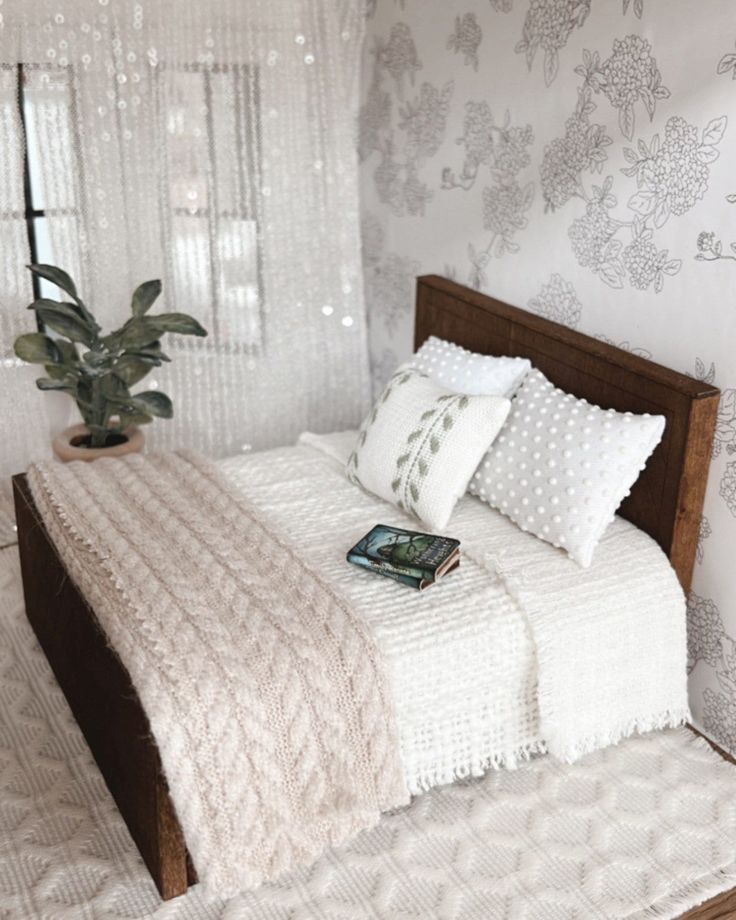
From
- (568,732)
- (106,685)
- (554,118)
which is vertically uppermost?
(554,118)

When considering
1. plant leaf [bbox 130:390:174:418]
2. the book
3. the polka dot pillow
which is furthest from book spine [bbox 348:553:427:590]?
plant leaf [bbox 130:390:174:418]

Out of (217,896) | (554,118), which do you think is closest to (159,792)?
(217,896)

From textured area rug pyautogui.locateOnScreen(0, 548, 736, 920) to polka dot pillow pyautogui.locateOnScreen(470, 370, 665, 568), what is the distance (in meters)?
0.50

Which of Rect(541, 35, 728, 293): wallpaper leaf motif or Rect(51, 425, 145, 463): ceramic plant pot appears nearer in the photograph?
Rect(541, 35, 728, 293): wallpaper leaf motif

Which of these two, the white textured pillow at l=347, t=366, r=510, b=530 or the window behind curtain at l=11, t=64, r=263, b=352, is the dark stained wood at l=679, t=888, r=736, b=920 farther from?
the window behind curtain at l=11, t=64, r=263, b=352

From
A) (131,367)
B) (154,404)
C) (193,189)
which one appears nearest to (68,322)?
(131,367)

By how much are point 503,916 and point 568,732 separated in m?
0.44

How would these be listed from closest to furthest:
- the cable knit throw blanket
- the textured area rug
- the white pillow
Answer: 1. the cable knit throw blanket
2. the textured area rug
3. the white pillow

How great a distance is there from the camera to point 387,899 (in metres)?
1.95

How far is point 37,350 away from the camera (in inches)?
119

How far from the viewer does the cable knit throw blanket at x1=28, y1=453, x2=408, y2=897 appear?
181 centimetres

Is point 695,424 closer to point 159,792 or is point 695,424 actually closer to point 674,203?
point 674,203

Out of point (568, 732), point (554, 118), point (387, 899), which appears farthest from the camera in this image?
point (554, 118)

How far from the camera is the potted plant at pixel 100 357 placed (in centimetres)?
300
